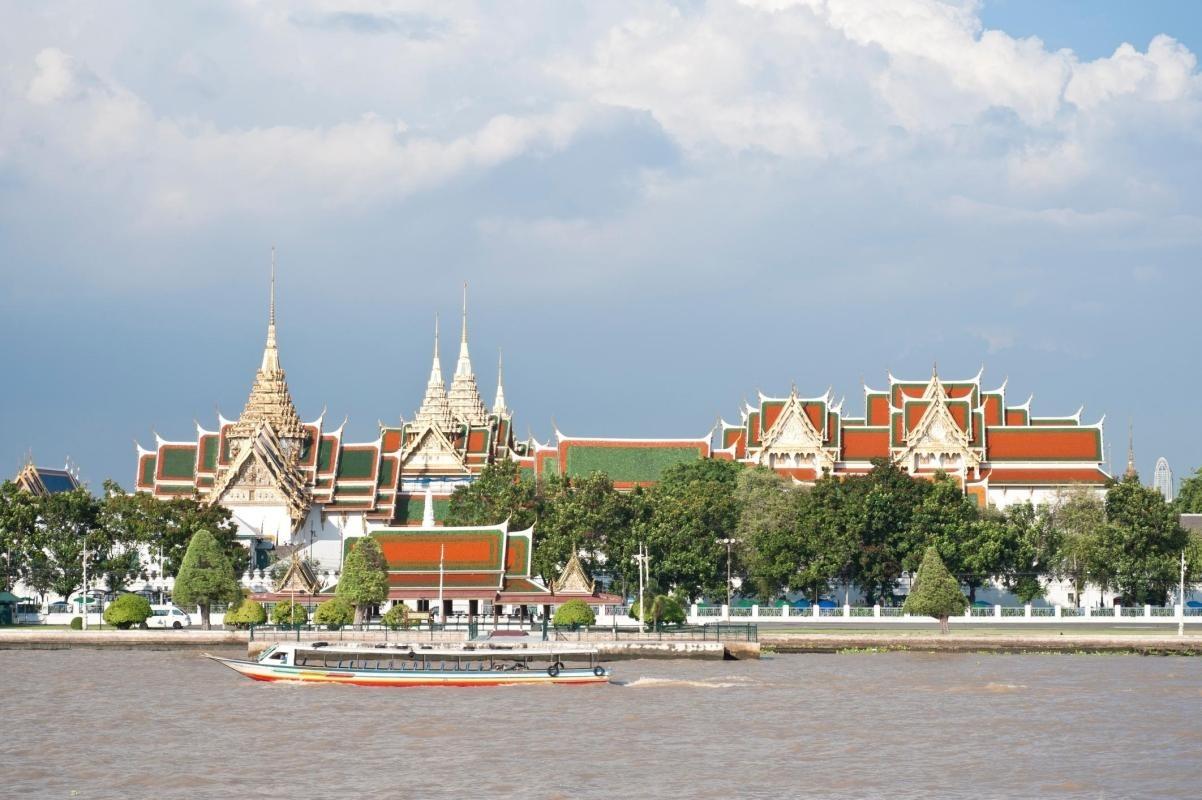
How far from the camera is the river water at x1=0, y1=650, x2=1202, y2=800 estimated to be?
39312 mm

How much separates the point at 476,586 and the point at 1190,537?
3801 cm

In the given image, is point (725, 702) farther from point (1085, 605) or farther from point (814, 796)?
point (1085, 605)

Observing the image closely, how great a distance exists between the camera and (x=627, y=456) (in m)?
125

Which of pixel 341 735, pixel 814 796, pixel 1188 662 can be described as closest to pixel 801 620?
pixel 1188 662

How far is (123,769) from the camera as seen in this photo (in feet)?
136

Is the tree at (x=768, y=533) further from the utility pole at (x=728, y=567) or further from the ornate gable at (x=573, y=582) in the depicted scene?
the ornate gable at (x=573, y=582)

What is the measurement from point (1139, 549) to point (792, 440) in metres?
36.8

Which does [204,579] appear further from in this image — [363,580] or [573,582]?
[573,582]

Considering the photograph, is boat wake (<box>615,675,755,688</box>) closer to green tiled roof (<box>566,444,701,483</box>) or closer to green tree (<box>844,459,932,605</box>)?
green tree (<box>844,459,932,605</box>)

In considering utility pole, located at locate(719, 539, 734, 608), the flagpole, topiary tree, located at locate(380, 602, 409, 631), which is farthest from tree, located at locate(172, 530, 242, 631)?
utility pole, located at locate(719, 539, 734, 608)

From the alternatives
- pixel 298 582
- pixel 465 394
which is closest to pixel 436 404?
pixel 465 394

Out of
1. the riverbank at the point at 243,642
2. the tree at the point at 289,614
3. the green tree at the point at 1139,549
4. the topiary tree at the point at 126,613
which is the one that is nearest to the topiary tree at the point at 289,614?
the tree at the point at 289,614

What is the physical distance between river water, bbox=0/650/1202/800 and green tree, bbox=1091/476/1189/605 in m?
24.0

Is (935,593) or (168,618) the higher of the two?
(935,593)
